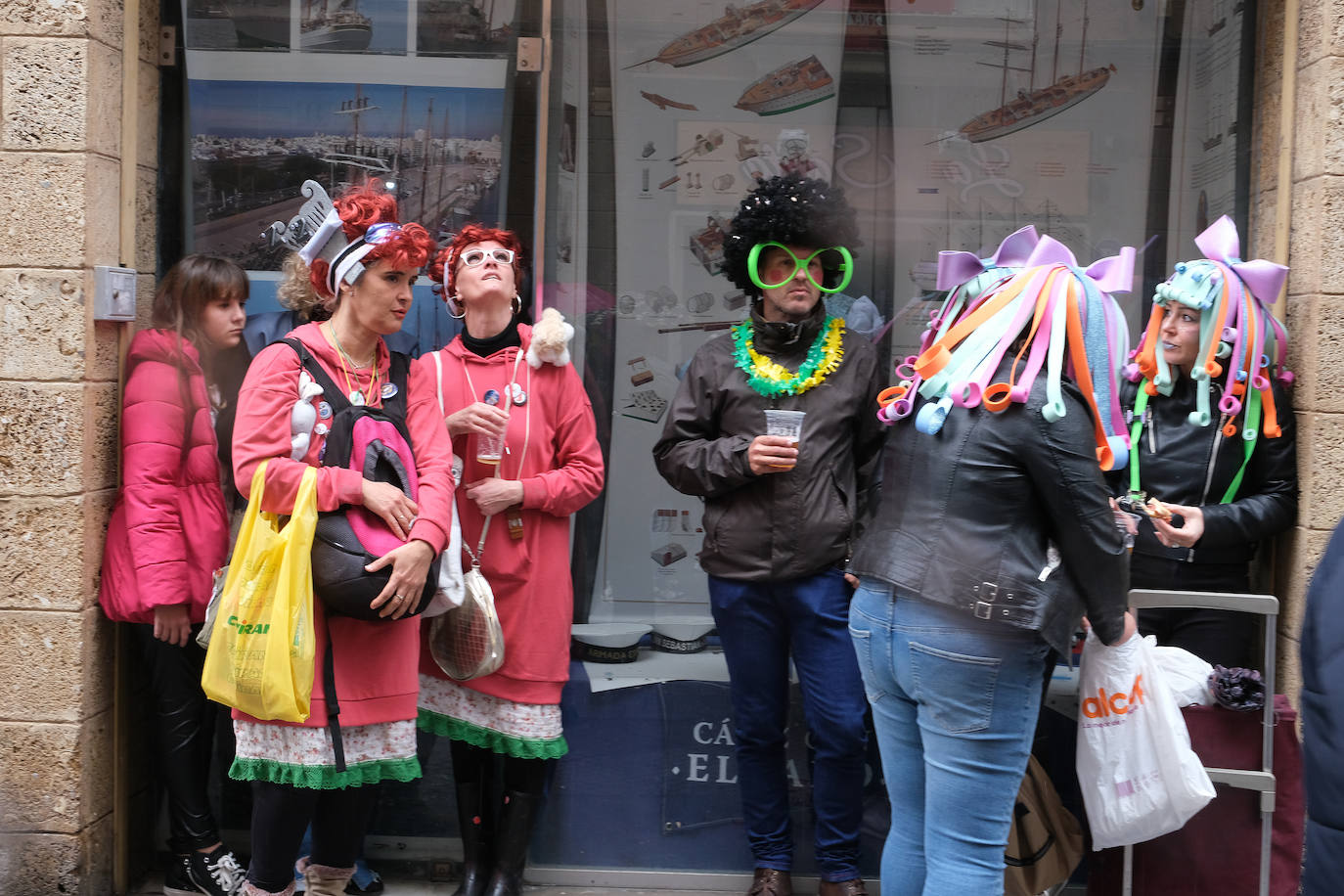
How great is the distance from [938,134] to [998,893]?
9.00 feet

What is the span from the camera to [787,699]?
4023mm

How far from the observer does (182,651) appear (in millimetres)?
3977

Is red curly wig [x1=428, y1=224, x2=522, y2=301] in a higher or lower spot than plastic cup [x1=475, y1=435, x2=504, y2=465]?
higher

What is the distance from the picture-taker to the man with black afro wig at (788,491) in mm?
3836

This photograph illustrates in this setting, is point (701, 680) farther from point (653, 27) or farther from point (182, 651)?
point (653, 27)

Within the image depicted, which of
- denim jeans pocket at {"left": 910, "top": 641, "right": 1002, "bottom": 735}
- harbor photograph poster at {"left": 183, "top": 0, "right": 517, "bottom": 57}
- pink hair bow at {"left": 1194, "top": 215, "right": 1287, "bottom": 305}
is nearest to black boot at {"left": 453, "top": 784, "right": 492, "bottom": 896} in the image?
denim jeans pocket at {"left": 910, "top": 641, "right": 1002, "bottom": 735}

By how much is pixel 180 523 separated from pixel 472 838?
52.7 inches

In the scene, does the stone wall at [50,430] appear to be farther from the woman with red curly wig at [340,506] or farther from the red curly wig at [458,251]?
the red curly wig at [458,251]

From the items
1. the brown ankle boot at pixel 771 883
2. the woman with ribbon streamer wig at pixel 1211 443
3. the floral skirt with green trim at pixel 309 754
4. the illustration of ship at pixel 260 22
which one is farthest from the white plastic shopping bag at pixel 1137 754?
the illustration of ship at pixel 260 22

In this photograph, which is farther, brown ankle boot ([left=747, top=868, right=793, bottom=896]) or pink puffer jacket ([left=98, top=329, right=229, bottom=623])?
brown ankle boot ([left=747, top=868, right=793, bottom=896])

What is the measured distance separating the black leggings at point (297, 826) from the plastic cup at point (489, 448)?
988 mm

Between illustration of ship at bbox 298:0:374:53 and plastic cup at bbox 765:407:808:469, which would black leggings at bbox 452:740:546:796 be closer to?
plastic cup at bbox 765:407:808:469

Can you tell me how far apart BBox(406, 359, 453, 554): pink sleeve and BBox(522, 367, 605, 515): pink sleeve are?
42cm

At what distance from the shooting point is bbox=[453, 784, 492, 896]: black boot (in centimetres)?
398
